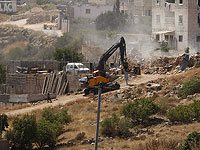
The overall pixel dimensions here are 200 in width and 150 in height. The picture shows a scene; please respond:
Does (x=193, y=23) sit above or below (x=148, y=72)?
above

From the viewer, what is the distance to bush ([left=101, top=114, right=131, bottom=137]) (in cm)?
2352

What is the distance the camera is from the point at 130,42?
4825cm

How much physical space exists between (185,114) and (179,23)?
20507 mm

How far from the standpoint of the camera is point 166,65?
124 feet

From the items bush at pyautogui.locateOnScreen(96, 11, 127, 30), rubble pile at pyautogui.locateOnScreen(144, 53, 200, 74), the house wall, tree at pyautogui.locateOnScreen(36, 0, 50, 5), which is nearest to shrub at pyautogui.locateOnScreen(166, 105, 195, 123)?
rubble pile at pyautogui.locateOnScreen(144, 53, 200, 74)

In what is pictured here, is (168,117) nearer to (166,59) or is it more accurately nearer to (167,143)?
(167,143)

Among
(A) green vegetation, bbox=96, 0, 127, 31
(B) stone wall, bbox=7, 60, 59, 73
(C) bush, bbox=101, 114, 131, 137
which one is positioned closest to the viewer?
(C) bush, bbox=101, 114, 131, 137

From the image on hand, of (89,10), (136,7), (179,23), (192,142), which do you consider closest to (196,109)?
(192,142)

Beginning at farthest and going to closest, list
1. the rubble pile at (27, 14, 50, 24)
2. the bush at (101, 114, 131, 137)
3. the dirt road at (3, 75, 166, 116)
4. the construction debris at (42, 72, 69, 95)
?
1. the rubble pile at (27, 14, 50, 24)
2. the construction debris at (42, 72, 69, 95)
3. the dirt road at (3, 75, 166, 116)
4. the bush at (101, 114, 131, 137)

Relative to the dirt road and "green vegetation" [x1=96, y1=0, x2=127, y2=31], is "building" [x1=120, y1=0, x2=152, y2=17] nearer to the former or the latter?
"green vegetation" [x1=96, y1=0, x2=127, y2=31]

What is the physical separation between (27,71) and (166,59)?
10.8 m

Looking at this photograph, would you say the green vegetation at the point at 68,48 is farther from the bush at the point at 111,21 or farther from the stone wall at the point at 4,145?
the stone wall at the point at 4,145

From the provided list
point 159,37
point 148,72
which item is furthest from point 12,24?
point 148,72

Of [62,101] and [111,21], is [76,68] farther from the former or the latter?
[111,21]
